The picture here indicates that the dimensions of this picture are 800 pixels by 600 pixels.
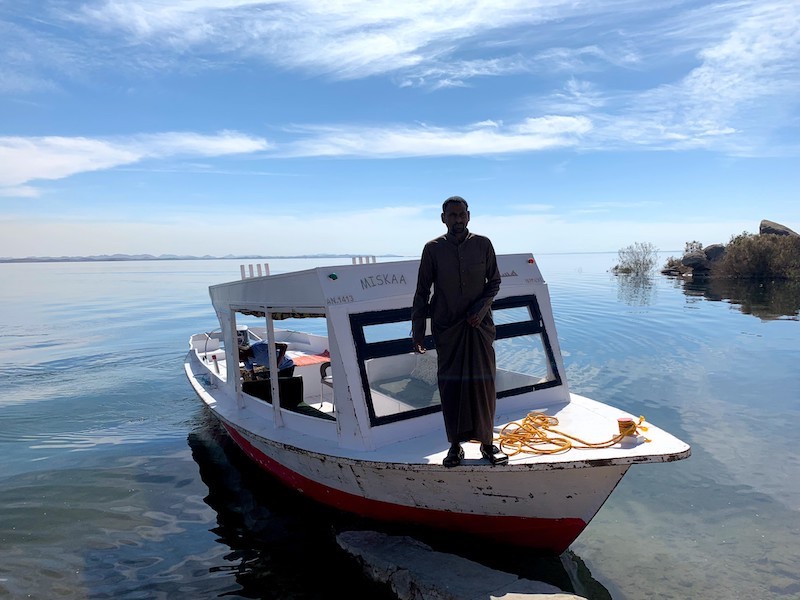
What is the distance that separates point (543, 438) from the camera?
487 centimetres

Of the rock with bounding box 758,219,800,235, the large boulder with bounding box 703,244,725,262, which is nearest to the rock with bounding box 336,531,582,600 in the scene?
the rock with bounding box 758,219,800,235

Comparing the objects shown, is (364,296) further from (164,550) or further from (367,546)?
(164,550)

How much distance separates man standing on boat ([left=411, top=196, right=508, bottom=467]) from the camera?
4359 millimetres

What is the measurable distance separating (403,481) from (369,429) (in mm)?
645

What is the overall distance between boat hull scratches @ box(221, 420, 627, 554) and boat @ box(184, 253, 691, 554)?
1 cm

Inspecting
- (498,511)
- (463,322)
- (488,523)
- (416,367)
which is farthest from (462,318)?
(416,367)

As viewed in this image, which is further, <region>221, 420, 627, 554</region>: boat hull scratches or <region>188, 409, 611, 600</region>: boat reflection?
<region>188, 409, 611, 600</region>: boat reflection

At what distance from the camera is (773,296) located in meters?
31.1

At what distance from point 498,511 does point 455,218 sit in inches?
112

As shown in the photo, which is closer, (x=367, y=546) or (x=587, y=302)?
(x=367, y=546)

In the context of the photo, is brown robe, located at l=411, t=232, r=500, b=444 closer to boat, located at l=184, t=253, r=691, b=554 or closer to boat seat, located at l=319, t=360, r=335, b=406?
boat, located at l=184, t=253, r=691, b=554

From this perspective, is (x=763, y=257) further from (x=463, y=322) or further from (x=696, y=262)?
(x=463, y=322)

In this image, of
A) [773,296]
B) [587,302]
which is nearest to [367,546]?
[587,302]

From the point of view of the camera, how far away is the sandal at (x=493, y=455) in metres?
4.43
